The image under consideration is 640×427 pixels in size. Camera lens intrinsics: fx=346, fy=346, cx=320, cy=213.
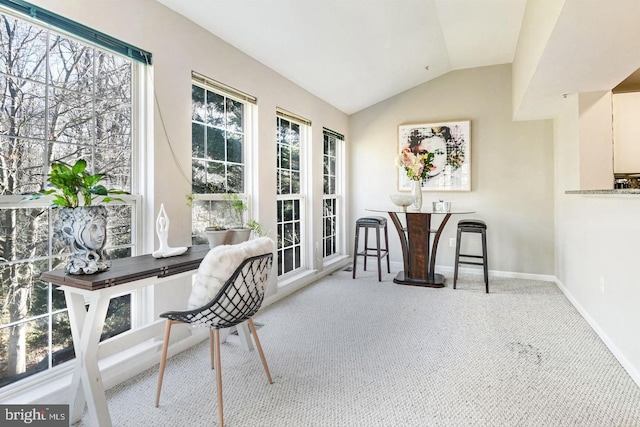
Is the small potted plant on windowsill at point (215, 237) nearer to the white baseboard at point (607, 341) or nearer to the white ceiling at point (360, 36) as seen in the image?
the white ceiling at point (360, 36)

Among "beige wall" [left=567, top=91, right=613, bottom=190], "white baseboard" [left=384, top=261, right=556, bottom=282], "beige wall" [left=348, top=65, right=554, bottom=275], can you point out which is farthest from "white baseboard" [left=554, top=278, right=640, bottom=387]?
"beige wall" [left=567, top=91, right=613, bottom=190]

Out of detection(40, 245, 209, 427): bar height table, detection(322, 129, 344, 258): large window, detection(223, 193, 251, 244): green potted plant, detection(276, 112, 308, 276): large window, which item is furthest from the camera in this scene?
detection(322, 129, 344, 258): large window

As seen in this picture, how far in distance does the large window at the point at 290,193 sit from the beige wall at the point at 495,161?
1575 millimetres

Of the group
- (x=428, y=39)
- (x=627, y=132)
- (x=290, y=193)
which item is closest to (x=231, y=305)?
(x=290, y=193)

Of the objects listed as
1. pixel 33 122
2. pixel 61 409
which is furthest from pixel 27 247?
pixel 61 409

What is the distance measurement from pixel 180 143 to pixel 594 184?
3569mm

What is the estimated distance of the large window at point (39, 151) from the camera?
5.38 feet

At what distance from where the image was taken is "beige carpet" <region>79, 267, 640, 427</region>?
Answer: 5.54 feet

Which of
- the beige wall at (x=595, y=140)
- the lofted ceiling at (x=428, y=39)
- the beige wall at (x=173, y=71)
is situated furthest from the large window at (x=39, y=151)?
the beige wall at (x=595, y=140)

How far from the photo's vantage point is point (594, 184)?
3.16 metres

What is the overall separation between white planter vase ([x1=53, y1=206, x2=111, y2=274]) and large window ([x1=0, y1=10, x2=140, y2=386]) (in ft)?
1.08

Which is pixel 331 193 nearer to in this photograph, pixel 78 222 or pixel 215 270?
pixel 215 270

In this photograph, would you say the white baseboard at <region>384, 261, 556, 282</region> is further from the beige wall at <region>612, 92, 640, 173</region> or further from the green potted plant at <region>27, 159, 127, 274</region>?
the green potted plant at <region>27, 159, 127, 274</region>

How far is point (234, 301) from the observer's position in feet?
5.54
